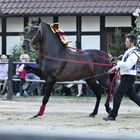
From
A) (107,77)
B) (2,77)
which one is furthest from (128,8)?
(107,77)

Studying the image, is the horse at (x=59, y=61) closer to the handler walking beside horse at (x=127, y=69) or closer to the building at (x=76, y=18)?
the handler walking beside horse at (x=127, y=69)

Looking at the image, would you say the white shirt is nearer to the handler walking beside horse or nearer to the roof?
the handler walking beside horse

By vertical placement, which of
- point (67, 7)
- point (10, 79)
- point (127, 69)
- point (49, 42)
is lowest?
point (10, 79)

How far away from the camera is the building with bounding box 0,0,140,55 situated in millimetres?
20766

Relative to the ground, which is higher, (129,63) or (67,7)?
(67,7)

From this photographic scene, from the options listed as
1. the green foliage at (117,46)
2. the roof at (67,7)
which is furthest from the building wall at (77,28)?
the green foliage at (117,46)

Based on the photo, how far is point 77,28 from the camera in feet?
69.3

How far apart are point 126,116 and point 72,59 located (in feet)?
5.45

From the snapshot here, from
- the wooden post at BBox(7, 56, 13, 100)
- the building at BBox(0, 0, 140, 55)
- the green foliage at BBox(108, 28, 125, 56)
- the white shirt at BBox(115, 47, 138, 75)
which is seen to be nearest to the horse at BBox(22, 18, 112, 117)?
the white shirt at BBox(115, 47, 138, 75)

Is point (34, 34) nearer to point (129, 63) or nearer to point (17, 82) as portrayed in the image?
point (129, 63)

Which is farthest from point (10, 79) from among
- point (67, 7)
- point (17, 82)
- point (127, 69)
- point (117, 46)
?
point (127, 69)

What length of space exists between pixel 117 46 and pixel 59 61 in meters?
9.28

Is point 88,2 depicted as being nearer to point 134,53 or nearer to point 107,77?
point 107,77

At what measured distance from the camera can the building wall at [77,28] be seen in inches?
821
